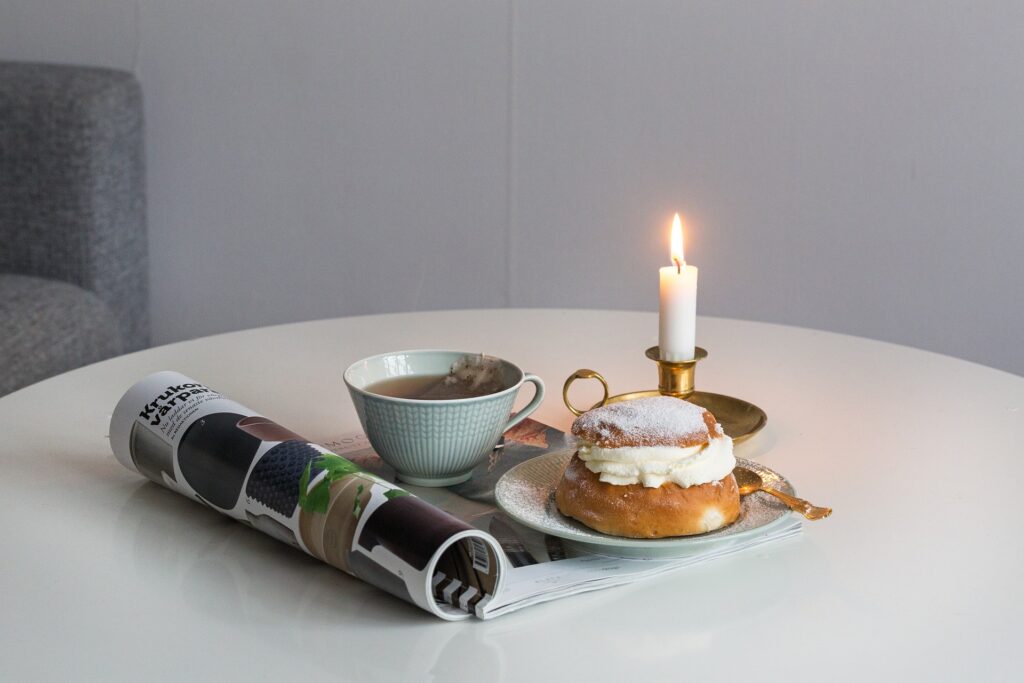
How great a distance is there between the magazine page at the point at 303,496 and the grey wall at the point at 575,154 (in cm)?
156

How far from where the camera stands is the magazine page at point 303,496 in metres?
0.62

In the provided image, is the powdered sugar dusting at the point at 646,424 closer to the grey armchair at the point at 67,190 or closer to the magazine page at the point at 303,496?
the magazine page at the point at 303,496

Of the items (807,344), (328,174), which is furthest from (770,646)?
(328,174)

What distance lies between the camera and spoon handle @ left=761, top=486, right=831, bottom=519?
0.71m

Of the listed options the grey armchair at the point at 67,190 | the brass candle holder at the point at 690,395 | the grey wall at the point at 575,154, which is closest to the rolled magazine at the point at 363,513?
the brass candle holder at the point at 690,395

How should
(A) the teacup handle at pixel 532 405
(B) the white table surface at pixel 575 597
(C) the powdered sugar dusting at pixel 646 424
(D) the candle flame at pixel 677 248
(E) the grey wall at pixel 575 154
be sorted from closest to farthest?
(B) the white table surface at pixel 575 597, (C) the powdered sugar dusting at pixel 646 424, (A) the teacup handle at pixel 532 405, (D) the candle flame at pixel 677 248, (E) the grey wall at pixel 575 154

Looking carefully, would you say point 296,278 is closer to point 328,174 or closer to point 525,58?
point 328,174

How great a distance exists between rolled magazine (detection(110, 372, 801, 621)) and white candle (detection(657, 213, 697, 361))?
0.64 ft

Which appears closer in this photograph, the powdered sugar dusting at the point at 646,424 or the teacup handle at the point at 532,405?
the powdered sugar dusting at the point at 646,424

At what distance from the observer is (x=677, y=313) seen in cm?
95

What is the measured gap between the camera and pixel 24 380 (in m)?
1.84

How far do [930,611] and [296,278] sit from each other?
77.7 inches

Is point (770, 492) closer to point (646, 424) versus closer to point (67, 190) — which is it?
point (646, 424)

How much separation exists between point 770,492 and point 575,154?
5.25 feet
